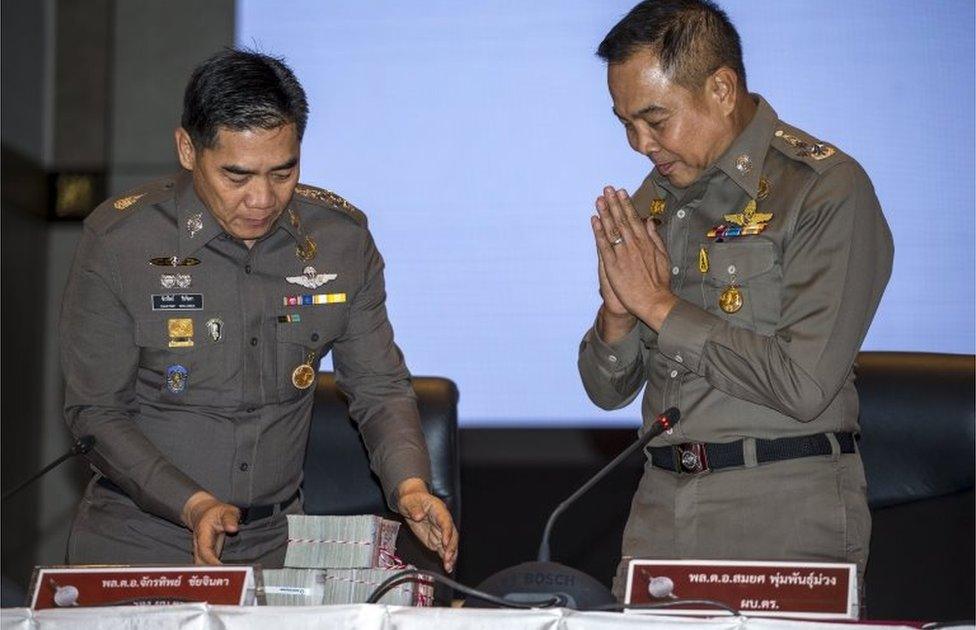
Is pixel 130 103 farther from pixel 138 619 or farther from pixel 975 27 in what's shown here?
pixel 138 619

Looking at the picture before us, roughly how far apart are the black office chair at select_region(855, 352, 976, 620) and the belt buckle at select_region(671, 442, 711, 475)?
553 millimetres

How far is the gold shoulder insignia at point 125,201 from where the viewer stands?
2389 millimetres

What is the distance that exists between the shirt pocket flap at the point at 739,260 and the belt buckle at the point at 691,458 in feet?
0.89

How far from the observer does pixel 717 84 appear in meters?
2.17

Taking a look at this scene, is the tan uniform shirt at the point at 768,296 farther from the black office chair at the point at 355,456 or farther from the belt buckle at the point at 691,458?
the black office chair at the point at 355,456

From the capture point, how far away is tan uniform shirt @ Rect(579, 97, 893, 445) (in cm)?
200

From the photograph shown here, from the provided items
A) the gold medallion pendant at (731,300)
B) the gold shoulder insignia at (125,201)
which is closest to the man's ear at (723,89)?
the gold medallion pendant at (731,300)

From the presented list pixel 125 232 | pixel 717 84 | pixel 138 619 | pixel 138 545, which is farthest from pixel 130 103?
pixel 138 619

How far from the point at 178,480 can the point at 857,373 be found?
51.7 inches

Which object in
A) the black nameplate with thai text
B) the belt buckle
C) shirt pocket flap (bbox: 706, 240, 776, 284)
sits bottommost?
the belt buckle

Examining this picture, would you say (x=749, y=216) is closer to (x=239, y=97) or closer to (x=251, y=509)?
(x=239, y=97)

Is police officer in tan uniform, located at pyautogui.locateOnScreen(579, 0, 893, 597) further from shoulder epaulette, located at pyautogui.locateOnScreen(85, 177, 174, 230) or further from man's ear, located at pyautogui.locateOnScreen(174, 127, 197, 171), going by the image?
shoulder epaulette, located at pyautogui.locateOnScreen(85, 177, 174, 230)

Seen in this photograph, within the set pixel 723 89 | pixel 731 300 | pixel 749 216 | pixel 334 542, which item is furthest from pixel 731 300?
pixel 334 542

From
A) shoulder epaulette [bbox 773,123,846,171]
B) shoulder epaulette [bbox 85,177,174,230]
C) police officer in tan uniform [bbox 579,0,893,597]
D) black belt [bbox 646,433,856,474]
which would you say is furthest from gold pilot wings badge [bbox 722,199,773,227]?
shoulder epaulette [bbox 85,177,174,230]
